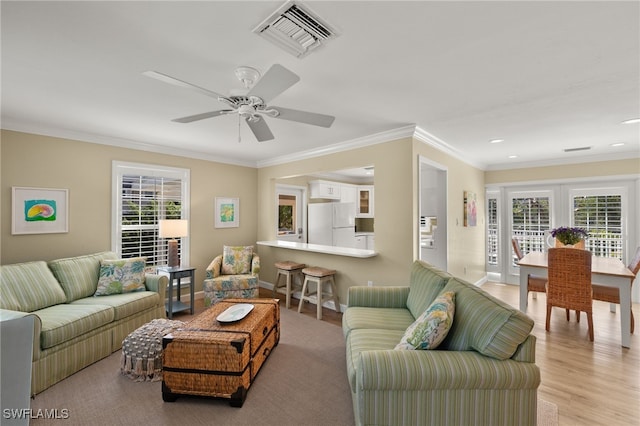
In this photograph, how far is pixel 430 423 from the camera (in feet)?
5.11

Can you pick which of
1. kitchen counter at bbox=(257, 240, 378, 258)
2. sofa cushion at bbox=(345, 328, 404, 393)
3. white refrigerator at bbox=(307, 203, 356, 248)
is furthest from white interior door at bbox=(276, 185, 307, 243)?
sofa cushion at bbox=(345, 328, 404, 393)

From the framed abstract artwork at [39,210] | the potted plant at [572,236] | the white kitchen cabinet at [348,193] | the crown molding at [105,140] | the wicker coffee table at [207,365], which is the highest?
the crown molding at [105,140]

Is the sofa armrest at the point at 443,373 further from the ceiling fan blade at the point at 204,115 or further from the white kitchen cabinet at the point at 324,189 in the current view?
the white kitchen cabinet at the point at 324,189

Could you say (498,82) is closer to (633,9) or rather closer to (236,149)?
(633,9)

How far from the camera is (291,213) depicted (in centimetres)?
620

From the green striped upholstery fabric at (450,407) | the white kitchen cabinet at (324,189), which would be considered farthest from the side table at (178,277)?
the green striped upholstery fabric at (450,407)

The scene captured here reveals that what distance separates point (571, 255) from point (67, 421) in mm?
4736

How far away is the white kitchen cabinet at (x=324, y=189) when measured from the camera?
608 centimetres

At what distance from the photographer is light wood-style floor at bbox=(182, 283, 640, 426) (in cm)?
204

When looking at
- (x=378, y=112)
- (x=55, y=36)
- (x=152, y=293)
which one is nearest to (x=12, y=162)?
(x=152, y=293)

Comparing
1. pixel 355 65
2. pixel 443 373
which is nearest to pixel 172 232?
pixel 355 65

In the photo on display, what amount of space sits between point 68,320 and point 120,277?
2.92ft

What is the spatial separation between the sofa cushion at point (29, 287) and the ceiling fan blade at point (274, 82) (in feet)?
9.30

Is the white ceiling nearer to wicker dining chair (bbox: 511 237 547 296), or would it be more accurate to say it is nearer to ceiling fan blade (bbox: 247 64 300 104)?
ceiling fan blade (bbox: 247 64 300 104)
